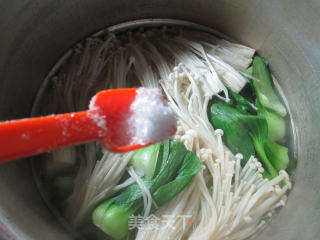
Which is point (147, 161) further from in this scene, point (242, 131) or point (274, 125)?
point (274, 125)

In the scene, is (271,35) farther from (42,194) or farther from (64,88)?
(42,194)

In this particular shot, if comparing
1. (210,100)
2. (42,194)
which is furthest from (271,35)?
(42,194)

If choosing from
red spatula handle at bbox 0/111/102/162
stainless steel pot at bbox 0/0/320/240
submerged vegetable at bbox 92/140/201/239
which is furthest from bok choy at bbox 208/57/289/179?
red spatula handle at bbox 0/111/102/162

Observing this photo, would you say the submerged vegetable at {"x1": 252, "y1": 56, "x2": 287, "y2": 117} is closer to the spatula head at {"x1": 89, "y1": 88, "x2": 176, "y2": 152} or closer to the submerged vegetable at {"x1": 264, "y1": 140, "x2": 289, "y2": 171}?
the submerged vegetable at {"x1": 264, "y1": 140, "x2": 289, "y2": 171}

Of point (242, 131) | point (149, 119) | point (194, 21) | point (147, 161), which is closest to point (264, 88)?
point (242, 131)

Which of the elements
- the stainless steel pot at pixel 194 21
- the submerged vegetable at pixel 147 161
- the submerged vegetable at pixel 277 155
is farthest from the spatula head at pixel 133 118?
the submerged vegetable at pixel 277 155

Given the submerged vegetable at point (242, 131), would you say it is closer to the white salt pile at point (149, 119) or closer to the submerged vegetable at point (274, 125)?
the submerged vegetable at point (274, 125)
